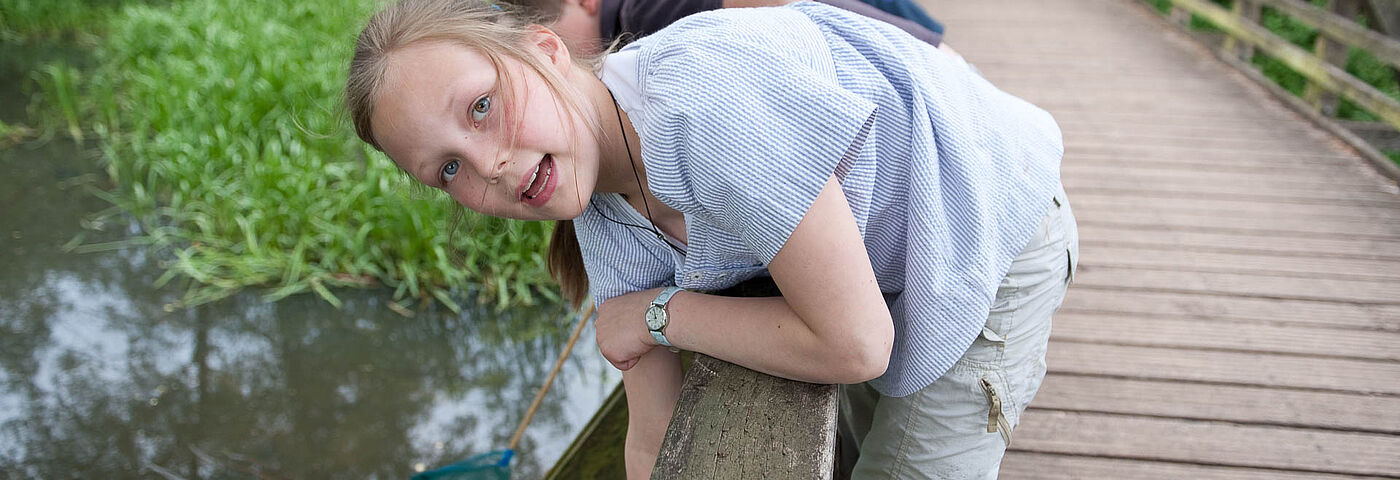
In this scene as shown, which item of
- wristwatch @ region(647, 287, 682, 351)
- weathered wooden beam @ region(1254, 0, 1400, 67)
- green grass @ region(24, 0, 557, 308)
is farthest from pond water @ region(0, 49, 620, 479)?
weathered wooden beam @ region(1254, 0, 1400, 67)

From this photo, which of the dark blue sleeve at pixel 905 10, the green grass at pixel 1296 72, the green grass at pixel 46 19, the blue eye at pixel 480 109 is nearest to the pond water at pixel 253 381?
the dark blue sleeve at pixel 905 10

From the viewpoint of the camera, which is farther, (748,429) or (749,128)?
(748,429)

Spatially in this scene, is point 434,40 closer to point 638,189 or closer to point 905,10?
point 638,189

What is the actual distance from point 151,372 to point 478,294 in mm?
1021

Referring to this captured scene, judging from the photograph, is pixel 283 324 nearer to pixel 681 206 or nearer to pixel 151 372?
pixel 151 372

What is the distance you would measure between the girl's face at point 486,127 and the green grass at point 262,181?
1644mm

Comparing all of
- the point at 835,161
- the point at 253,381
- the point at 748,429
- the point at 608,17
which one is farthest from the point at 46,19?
the point at 835,161

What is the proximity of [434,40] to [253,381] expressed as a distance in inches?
95.7

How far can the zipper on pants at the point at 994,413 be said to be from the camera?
4.28ft

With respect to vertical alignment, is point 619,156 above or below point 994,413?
above

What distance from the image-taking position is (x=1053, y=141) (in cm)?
132

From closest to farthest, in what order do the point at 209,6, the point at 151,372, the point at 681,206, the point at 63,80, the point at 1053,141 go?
1. the point at 681,206
2. the point at 1053,141
3. the point at 151,372
4. the point at 63,80
5. the point at 209,6

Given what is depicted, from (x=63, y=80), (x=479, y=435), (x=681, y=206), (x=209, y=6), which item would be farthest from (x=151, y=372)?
(x=209, y=6)

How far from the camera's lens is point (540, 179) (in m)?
1.12
